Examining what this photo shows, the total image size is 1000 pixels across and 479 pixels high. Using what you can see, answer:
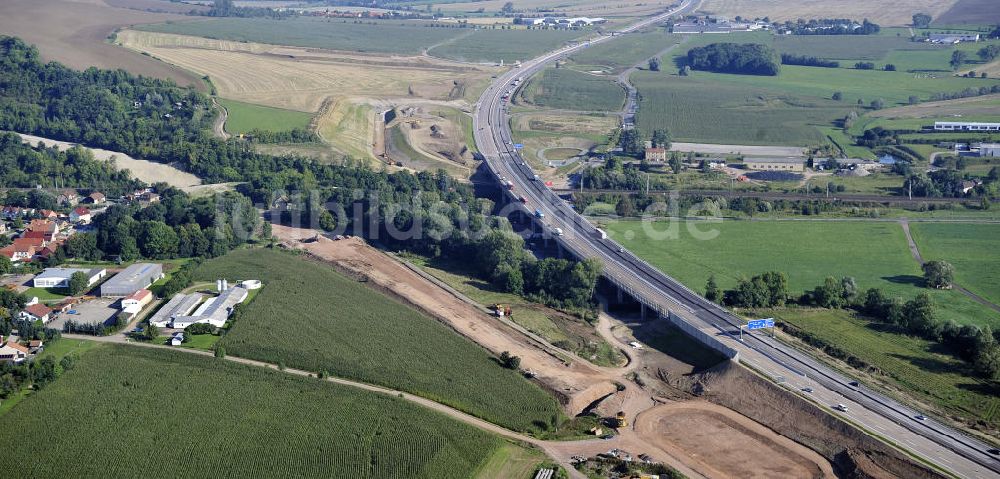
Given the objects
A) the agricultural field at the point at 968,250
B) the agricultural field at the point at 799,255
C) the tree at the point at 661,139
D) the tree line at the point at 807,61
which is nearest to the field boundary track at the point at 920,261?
the agricultural field at the point at 968,250

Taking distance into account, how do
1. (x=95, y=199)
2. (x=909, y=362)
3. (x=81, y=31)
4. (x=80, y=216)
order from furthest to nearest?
1. (x=81, y=31)
2. (x=95, y=199)
3. (x=80, y=216)
4. (x=909, y=362)

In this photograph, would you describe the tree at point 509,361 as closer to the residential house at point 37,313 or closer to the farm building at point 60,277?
the residential house at point 37,313

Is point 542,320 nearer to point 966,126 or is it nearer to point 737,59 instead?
point 966,126

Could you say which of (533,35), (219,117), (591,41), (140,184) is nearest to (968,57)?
(591,41)

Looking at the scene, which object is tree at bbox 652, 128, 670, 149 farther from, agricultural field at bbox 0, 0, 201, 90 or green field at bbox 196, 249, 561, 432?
agricultural field at bbox 0, 0, 201, 90

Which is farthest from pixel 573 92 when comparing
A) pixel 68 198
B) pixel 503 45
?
pixel 68 198

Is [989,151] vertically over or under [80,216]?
over

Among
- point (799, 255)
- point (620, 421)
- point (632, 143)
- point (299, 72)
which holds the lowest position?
point (620, 421)

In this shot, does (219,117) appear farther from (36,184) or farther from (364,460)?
(364,460)
